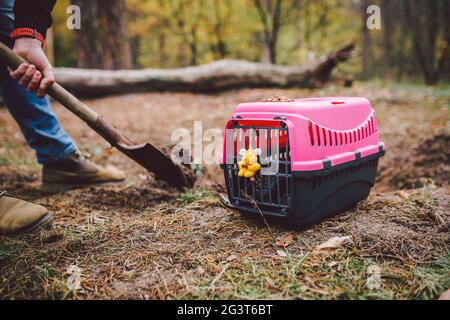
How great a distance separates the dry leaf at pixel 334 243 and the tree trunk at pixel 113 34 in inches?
208

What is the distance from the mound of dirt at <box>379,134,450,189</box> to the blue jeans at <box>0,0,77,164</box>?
87.0 inches

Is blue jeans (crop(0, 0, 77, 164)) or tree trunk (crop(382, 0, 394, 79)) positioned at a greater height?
tree trunk (crop(382, 0, 394, 79))

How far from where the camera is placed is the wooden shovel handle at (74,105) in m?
1.65

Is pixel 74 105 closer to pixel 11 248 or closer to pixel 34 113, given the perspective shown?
pixel 34 113

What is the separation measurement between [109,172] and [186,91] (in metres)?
3.50

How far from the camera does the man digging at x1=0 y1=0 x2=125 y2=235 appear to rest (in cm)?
163

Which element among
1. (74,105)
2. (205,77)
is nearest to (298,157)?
(74,105)

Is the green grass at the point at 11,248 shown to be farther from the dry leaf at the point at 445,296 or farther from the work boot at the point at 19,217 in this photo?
the dry leaf at the point at 445,296

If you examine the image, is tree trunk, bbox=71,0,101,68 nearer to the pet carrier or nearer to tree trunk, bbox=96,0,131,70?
tree trunk, bbox=96,0,131,70

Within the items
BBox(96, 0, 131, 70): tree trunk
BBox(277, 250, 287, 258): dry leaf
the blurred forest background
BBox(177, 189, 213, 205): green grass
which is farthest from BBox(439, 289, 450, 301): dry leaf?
BBox(96, 0, 131, 70): tree trunk

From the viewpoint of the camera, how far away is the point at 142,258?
4.57 ft

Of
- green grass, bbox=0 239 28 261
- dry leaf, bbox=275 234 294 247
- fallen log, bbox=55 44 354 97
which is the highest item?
fallen log, bbox=55 44 354 97

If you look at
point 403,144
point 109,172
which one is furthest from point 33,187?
point 403,144

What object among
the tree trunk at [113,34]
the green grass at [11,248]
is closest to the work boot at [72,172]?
the green grass at [11,248]
